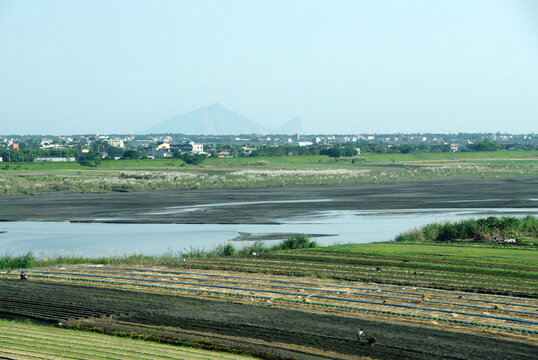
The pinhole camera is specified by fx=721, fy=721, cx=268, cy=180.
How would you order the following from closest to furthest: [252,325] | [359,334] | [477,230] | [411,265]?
[359,334] → [252,325] → [411,265] → [477,230]

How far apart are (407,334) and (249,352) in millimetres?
5293

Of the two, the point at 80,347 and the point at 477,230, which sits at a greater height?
the point at 80,347

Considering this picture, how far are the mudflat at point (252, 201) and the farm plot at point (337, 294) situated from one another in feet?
80.6

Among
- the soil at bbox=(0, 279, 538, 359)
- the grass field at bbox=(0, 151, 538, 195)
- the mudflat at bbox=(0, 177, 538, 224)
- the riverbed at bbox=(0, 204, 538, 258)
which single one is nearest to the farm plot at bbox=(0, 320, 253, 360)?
the soil at bbox=(0, 279, 538, 359)

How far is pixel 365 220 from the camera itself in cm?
6019

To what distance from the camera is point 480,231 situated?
153 ft

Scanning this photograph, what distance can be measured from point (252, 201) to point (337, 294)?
4864 cm

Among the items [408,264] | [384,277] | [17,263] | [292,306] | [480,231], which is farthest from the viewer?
[480,231]

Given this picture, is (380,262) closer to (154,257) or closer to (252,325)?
(154,257)

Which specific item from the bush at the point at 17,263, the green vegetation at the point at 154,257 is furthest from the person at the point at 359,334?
the bush at the point at 17,263

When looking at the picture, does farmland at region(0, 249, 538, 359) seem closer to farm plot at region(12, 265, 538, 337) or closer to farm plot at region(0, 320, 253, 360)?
farm plot at region(12, 265, 538, 337)

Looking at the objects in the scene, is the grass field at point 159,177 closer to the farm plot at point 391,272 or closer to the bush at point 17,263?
the bush at point 17,263

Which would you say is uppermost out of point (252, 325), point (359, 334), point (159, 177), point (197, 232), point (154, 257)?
point (159, 177)

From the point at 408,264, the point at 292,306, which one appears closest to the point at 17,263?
the point at 292,306
